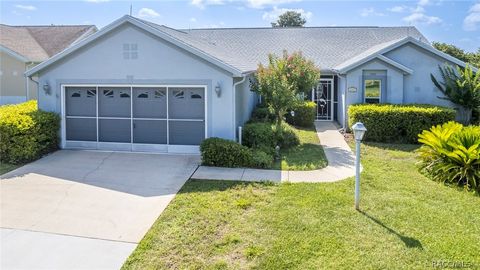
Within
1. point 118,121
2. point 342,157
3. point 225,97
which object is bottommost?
point 342,157

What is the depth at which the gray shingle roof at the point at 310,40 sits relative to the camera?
2339cm

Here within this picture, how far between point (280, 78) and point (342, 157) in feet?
13.2

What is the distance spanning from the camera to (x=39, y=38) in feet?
86.7

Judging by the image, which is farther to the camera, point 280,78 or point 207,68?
point 280,78

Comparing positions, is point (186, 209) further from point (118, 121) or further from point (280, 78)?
point (280, 78)

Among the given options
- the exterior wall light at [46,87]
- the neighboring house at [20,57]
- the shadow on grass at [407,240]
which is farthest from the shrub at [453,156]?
the neighboring house at [20,57]

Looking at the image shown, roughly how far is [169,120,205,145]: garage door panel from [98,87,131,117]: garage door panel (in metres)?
1.73

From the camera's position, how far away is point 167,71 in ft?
40.3

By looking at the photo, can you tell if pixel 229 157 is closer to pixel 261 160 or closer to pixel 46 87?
pixel 261 160

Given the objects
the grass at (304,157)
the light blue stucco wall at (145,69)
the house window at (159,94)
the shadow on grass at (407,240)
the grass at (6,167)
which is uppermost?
the light blue stucco wall at (145,69)

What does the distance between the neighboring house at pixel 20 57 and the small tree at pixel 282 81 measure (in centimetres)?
1452

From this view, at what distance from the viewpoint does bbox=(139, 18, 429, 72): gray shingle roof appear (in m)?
23.4

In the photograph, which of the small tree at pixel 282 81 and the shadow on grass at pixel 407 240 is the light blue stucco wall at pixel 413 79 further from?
the shadow on grass at pixel 407 240

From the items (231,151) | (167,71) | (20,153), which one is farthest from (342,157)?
(20,153)
